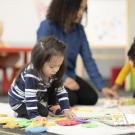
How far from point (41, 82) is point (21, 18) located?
2.34 metres

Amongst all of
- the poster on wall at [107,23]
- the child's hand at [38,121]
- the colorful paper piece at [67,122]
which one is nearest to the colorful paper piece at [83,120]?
the colorful paper piece at [67,122]

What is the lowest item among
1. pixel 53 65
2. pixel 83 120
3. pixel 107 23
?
pixel 83 120

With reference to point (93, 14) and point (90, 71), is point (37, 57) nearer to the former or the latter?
point (90, 71)

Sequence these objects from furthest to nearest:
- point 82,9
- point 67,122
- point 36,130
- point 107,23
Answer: point 107,23 → point 82,9 → point 67,122 → point 36,130

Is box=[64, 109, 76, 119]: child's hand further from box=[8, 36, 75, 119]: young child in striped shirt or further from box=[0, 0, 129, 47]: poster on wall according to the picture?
box=[0, 0, 129, 47]: poster on wall

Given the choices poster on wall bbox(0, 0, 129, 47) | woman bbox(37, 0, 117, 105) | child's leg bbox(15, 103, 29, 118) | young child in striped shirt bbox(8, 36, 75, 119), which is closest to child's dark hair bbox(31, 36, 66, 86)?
young child in striped shirt bbox(8, 36, 75, 119)

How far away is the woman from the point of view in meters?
2.04

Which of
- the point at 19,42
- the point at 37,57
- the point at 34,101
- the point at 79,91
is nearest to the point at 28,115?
the point at 34,101

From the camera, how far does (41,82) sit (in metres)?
1.59

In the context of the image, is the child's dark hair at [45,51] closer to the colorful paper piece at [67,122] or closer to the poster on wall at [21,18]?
the colorful paper piece at [67,122]

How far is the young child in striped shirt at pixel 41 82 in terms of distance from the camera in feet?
5.08

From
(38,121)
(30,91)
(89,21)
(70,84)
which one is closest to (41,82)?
(30,91)

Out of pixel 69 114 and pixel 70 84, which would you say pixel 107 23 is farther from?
pixel 69 114

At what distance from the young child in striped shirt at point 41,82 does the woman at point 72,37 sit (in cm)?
39
